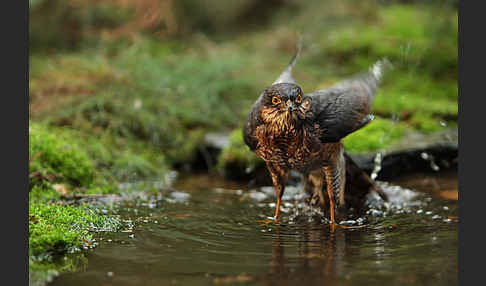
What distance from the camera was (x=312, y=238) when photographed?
4438 millimetres

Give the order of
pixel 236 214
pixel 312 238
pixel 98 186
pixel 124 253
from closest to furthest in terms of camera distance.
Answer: pixel 124 253 < pixel 312 238 < pixel 236 214 < pixel 98 186

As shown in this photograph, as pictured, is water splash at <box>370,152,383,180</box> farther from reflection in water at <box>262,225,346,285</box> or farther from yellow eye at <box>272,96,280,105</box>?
yellow eye at <box>272,96,280,105</box>

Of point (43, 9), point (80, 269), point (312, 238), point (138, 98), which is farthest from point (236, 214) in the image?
point (43, 9)

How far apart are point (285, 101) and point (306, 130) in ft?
1.52

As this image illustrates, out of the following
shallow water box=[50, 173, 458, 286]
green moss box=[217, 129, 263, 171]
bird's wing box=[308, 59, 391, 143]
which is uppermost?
bird's wing box=[308, 59, 391, 143]

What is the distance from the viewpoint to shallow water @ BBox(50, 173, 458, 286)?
11.1ft

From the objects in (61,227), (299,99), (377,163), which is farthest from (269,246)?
(377,163)

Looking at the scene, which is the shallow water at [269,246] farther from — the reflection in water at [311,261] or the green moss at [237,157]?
the green moss at [237,157]

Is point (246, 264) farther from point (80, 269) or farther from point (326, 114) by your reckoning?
point (326, 114)

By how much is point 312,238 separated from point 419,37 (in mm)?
8430

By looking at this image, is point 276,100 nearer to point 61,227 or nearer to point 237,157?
point 61,227

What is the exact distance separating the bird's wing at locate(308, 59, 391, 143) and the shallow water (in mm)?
984

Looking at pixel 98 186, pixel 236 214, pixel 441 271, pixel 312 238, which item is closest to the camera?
pixel 441 271

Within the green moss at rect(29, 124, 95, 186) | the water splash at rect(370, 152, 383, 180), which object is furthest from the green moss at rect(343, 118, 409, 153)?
the green moss at rect(29, 124, 95, 186)
